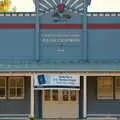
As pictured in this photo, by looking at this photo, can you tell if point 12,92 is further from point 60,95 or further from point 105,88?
point 105,88

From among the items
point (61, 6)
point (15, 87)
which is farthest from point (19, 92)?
point (61, 6)

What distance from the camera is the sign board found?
2452 centimetres

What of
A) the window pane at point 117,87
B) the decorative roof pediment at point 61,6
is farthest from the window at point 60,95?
the decorative roof pediment at point 61,6

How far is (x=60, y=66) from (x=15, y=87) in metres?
3.21

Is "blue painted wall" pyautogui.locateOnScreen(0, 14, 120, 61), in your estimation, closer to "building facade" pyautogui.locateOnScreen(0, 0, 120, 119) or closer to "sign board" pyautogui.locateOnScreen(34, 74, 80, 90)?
"building facade" pyautogui.locateOnScreen(0, 0, 120, 119)

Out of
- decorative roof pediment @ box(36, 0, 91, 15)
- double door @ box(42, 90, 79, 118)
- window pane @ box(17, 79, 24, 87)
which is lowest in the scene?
double door @ box(42, 90, 79, 118)

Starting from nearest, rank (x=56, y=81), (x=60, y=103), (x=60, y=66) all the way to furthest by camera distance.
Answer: (x=56, y=81) < (x=60, y=66) < (x=60, y=103)

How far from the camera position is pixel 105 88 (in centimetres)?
2616

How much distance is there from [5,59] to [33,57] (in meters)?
1.63

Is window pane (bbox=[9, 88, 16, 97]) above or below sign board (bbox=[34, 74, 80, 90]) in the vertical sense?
below

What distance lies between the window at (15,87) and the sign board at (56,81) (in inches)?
72.3

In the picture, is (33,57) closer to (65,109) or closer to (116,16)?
(65,109)

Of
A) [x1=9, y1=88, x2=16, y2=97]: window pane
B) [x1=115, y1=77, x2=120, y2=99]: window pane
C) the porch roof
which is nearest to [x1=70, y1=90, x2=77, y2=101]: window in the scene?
the porch roof

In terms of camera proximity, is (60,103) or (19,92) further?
(19,92)
